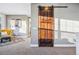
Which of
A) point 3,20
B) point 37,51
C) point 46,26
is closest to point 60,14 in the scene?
point 46,26

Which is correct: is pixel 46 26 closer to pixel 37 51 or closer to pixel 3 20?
pixel 37 51

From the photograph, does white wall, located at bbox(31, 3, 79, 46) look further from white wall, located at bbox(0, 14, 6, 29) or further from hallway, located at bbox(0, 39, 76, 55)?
white wall, located at bbox(0, 14, 6, 29)

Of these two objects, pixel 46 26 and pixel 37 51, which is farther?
pixel 46 26

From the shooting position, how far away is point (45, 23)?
10.4 m

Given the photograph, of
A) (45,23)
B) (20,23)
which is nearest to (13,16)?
(20,23)

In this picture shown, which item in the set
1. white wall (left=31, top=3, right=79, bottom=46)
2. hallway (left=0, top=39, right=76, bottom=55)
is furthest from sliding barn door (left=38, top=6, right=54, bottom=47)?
hallway (left=0, top=39, right=76, bottom=55)

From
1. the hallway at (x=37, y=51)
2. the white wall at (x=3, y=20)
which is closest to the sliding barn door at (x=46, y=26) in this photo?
the hallway at (x=37, y=51)

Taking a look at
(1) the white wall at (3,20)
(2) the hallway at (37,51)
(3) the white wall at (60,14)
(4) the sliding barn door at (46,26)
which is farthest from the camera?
(1) the white wall at (3,20)

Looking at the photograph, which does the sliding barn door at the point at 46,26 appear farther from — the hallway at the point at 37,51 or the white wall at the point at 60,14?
the hallway at the point at 37,51

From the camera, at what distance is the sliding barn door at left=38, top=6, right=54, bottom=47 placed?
33.3 ft

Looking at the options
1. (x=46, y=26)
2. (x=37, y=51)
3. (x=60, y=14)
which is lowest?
(x=37, y=51)

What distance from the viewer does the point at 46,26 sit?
10.4m

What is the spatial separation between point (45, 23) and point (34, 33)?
907mm

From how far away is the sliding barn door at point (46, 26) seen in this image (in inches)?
400
